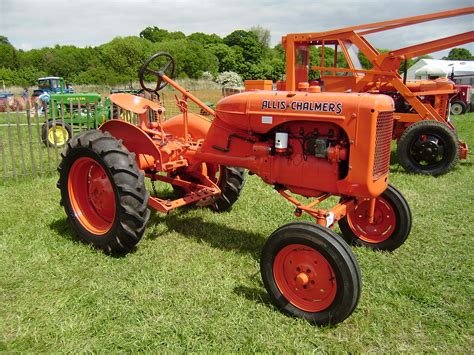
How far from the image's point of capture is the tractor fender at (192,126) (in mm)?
4660

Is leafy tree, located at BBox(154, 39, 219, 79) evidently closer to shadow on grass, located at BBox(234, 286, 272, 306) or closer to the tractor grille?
the tractor grille

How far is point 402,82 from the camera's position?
755 cm

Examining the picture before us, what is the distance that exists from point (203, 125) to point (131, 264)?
1824mm

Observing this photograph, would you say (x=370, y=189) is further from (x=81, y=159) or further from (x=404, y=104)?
(x=404, y=104)

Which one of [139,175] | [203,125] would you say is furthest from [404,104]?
[139,175]

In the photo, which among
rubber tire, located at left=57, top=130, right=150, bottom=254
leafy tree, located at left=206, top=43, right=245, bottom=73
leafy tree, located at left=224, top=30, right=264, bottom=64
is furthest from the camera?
Result: leafy tree, located at left=224, top=30, right=264, bottom=64

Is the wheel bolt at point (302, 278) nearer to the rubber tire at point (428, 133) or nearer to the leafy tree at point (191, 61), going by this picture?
the rubber tire at point (428, 133)

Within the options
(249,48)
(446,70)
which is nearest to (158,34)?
(249,48)

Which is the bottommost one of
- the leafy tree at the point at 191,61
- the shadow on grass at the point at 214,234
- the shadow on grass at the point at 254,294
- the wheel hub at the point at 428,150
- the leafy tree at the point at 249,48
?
the shadow on grass at the point at 254,294

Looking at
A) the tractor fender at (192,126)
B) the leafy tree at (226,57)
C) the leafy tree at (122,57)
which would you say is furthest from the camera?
the leafy tree at (226,57)

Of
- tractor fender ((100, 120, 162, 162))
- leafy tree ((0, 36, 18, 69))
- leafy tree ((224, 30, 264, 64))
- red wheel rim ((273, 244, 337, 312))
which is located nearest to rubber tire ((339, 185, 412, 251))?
red wheel rim ((273, 244, 337, 312))

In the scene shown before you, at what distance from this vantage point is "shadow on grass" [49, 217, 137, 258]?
374 cm

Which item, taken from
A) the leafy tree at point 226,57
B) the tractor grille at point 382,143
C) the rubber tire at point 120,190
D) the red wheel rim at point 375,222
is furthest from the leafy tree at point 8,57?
the tractor grille at point 382,143

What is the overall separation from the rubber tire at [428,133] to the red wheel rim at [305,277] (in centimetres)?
518
